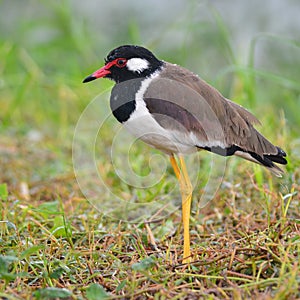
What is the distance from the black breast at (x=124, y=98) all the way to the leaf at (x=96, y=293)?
33.4 inches

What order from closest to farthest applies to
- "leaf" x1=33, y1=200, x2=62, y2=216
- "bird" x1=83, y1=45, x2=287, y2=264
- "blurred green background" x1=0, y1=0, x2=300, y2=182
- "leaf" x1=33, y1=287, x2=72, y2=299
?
1. "leaf" x1=33, y1=287, x2=72, y2=299
2. "bird" x1=83, y1=45, x2=287, y2=264
3. "leaf" x1=33, y1=200, x2=62, y2=216
4. "blurred green background" x1=0, y1=0, x2=300, y2=182

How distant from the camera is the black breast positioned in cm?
295

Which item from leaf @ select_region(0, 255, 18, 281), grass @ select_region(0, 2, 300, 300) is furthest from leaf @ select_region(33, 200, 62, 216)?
leaf @ select_region(0, 255, 18, 281)

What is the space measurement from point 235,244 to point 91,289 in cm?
76

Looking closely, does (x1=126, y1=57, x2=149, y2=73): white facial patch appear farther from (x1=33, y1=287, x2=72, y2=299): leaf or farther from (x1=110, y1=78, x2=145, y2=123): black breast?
(x1=33, y1=287, x2=72, y2=299): leaf

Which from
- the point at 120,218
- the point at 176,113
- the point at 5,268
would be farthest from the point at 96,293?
the point at 120,218

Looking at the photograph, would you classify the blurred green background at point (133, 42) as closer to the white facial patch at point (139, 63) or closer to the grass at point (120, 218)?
the grass at point (120, 218)

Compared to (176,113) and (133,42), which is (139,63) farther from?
(133,42)

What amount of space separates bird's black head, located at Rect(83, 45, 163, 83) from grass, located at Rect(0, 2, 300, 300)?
0.75 m

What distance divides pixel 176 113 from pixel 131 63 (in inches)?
13.0

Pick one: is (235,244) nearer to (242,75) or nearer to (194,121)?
(194,121)

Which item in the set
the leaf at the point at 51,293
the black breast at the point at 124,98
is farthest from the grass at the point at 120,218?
the black breast at the point at 124,98

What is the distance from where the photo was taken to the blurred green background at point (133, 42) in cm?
470

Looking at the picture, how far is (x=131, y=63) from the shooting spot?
303 centimetres
